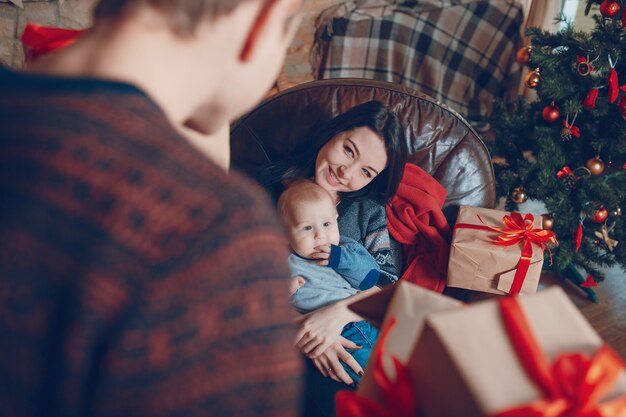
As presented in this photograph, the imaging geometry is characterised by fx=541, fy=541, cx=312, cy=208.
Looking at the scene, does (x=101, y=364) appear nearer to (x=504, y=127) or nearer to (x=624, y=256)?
(x=504, y=127)

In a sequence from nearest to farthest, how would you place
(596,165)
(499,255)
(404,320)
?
(404,320) < (499,255) < (596,165)

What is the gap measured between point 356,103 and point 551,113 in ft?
3.11

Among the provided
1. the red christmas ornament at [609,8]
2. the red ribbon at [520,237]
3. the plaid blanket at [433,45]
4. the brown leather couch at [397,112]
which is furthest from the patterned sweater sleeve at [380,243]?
the plaid blanket at [433,45]

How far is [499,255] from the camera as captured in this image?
153 cm

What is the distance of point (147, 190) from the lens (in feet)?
1.65

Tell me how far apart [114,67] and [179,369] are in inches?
12.8

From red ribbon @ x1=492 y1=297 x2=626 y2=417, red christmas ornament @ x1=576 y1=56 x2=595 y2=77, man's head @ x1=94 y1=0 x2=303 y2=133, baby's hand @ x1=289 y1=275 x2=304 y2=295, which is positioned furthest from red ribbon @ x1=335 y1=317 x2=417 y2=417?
red christmas ornament @ x1=576 y1=56 x2=595 y2=77

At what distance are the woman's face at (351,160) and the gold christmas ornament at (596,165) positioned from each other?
1.03 metres

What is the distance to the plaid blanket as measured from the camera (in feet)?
11.6

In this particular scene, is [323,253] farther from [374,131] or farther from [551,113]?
[551,113]

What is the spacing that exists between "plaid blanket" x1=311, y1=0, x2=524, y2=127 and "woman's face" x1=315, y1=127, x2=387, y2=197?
2.07m

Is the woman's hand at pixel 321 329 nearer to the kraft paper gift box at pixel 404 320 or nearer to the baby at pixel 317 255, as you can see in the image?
the baby at pixel 317 255

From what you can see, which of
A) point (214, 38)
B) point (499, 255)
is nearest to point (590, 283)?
point (499, 255)

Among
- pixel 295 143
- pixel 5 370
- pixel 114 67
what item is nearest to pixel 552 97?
pixel 295 143
